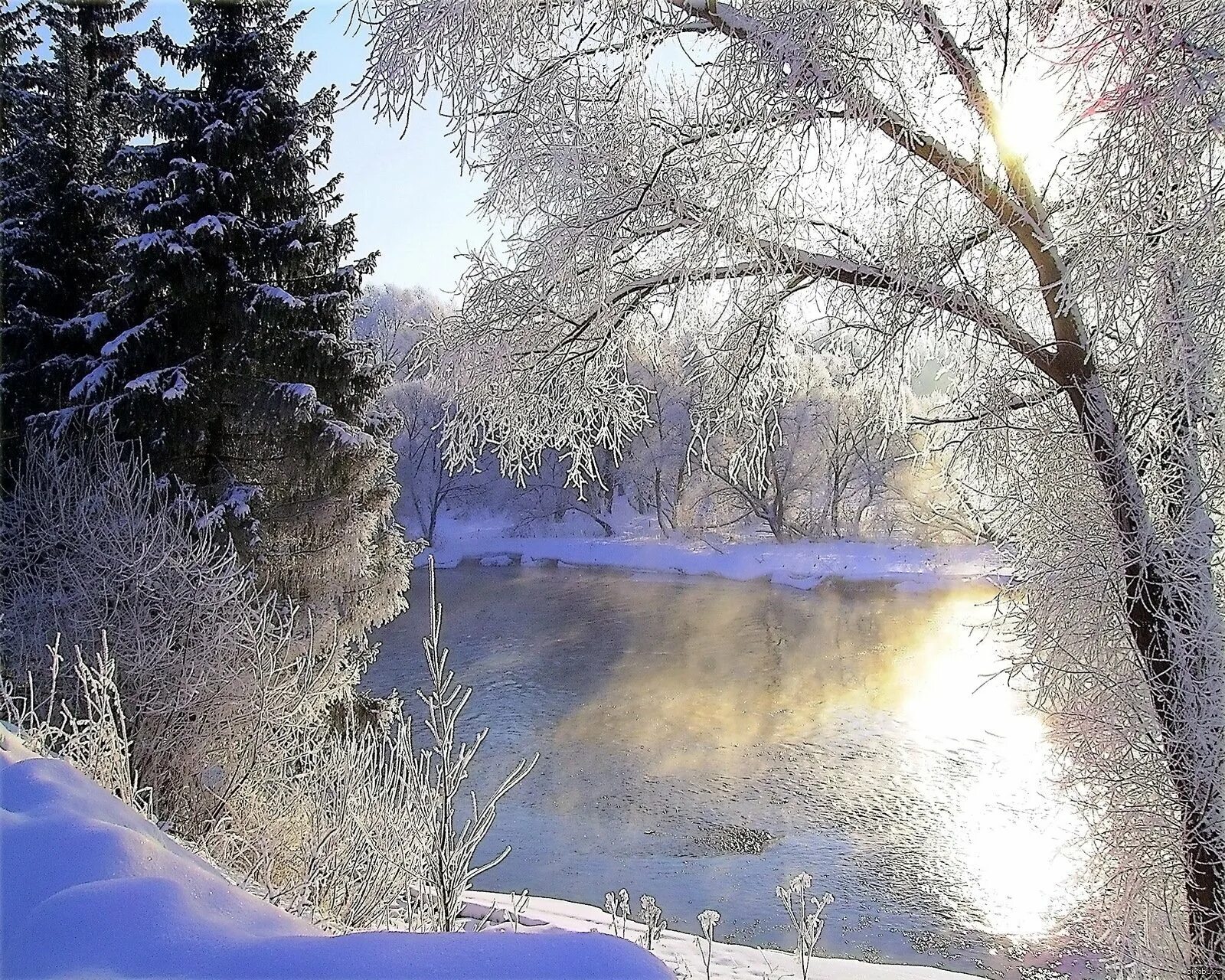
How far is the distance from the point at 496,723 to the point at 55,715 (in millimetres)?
7309

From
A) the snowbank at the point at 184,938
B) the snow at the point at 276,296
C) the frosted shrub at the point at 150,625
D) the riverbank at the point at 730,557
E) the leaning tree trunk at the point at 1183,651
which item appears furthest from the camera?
the riverbank at the point at 730,557

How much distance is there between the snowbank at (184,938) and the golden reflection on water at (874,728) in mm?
5221

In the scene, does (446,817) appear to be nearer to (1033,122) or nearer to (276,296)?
(1033,122)

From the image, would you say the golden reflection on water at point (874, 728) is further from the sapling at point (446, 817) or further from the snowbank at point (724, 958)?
the sapling at point (446, 817)

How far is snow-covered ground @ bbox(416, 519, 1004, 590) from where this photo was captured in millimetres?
25547

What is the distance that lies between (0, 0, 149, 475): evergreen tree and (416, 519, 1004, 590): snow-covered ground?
16.9 meters

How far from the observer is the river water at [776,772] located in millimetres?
8812

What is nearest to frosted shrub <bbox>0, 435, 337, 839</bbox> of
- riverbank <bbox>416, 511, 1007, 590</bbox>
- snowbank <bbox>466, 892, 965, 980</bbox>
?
snowbank <bbox>466, 892, 965, 980</bbox>

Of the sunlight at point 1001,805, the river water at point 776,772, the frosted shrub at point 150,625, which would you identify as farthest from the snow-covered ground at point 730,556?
the frosted shrub at point 150,625

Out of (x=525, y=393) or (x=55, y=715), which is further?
(x=55, y=715)

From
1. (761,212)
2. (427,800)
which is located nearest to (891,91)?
(761,212)

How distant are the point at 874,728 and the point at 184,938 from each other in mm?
13742

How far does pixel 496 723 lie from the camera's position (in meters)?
13.8

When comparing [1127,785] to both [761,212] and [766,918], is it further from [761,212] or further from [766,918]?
[766,918]
